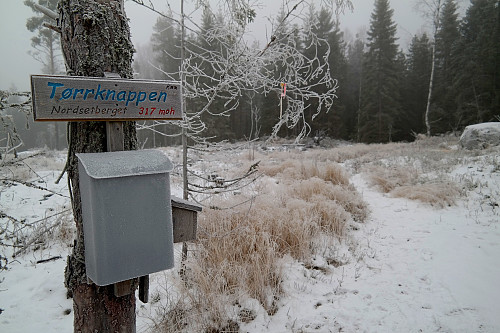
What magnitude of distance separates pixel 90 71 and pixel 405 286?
127 inches

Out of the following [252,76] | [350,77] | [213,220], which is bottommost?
[213,220]

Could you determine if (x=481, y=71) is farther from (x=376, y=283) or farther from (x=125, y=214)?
(x=125, y=214)

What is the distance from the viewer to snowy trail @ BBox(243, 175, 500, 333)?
2.35 m

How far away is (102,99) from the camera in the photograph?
4.21 feet

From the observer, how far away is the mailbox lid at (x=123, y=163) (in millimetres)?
1168

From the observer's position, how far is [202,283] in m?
2.46

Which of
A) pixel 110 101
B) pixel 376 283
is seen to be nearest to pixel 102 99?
pixel 110 101

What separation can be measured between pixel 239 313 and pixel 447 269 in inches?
91.7

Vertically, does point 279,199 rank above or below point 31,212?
above

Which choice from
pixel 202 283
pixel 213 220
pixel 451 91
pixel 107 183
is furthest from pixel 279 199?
pixel 451 91

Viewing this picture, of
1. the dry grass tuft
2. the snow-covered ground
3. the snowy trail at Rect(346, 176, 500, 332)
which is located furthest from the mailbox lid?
the snowy trail at Rect(346, 176, 500, 332)

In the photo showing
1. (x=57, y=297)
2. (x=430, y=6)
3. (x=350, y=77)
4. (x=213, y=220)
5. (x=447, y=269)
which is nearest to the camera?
(x=57, y=297)

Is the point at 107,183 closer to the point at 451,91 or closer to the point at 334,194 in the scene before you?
the point at 334,194

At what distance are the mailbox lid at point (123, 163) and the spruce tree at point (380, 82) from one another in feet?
80.5
